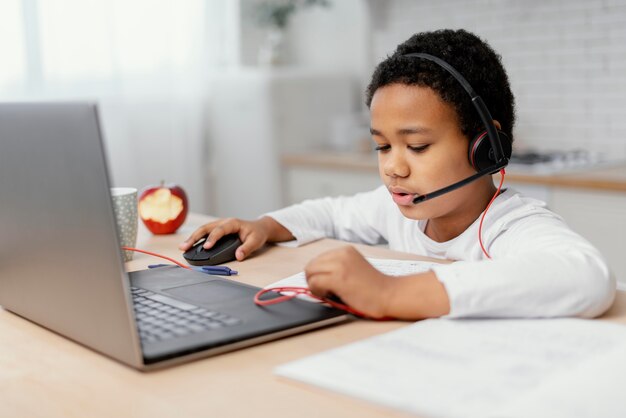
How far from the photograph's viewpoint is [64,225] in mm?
746

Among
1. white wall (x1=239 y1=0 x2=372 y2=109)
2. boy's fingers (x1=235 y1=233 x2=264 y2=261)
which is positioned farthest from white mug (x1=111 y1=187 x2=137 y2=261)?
white wall (x1=239 y1=0 x2=372 y2=109)

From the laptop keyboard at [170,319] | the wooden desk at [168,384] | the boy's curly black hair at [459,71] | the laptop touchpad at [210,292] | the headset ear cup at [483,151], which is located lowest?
the wooden desk at [168,384]

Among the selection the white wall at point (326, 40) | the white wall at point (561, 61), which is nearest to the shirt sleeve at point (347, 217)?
the white wall at point (561, 61)

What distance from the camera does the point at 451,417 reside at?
583mm

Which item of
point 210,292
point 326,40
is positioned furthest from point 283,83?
point 210,292

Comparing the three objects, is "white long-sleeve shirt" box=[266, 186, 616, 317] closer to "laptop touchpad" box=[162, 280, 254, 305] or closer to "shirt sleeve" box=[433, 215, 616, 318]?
"shirt sleeve" box=[433, 215, 616, 318]

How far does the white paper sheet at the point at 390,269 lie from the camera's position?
40.1 inches

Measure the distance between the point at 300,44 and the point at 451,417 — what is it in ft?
10.6

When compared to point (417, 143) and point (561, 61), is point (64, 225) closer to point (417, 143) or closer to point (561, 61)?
point (417, 143)

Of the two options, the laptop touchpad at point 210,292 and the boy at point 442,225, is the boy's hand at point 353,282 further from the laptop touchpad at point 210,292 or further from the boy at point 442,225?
the laptop touchpad at point 210,292

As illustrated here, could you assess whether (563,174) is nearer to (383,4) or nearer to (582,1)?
(582,1)

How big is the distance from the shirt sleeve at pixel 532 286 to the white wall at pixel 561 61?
186cm

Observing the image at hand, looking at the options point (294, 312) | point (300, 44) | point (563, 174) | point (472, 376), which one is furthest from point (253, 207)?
point (472, 376)

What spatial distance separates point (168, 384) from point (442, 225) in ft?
2.26
